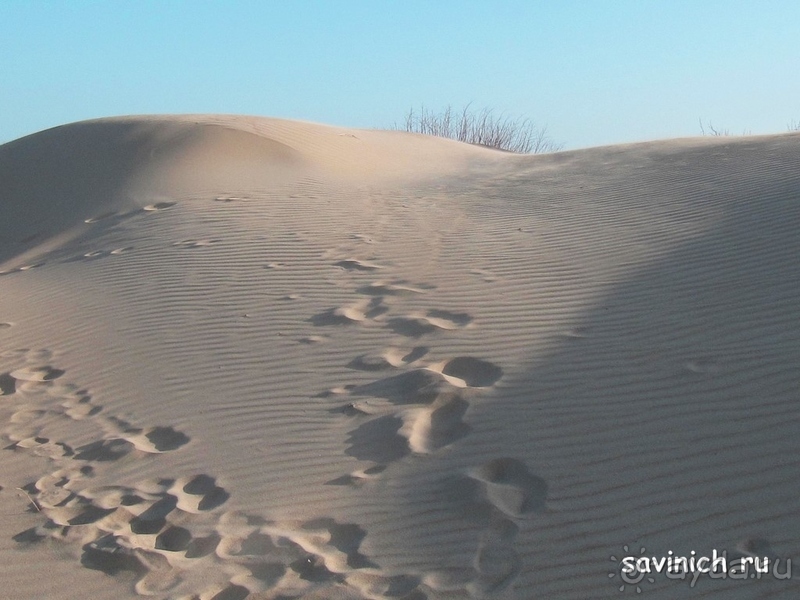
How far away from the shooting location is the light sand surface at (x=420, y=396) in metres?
3.22

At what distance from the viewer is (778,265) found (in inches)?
203

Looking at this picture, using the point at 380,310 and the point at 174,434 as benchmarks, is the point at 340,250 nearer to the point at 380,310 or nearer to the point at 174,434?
the point at 380,310

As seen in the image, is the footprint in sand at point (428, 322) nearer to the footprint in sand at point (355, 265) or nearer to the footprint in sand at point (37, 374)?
the footprint in sand at point (355, 265)

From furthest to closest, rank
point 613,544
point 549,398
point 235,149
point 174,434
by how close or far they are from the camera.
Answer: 1. point 235,149
2. point 174,434
3. point 549,398
4. point 613,544

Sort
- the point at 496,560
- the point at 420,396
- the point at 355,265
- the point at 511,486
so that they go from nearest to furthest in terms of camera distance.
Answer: the point at 496,560
the point at 511,486
the point at 420,396
the point at 355,265

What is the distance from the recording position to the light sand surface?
10.6 ft

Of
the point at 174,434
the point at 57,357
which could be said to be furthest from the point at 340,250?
the point at 174,434

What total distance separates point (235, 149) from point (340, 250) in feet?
18.4

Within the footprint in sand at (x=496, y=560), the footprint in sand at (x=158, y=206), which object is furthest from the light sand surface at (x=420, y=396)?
the footprint in sand at (x=158, y=206)

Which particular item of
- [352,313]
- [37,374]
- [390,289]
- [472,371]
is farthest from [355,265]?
[37,374]

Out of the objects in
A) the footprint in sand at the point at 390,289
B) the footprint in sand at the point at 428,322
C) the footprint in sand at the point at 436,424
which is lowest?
the footprint in sand at the point at 436,424

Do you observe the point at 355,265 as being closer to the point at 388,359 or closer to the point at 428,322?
the point at 428,322

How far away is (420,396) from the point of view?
446 centimetres

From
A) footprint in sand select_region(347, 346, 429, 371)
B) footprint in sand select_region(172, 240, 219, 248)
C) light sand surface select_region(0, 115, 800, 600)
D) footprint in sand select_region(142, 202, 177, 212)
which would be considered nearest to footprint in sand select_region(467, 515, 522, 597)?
light sand surface select_region(0, 115, 800, 600)
